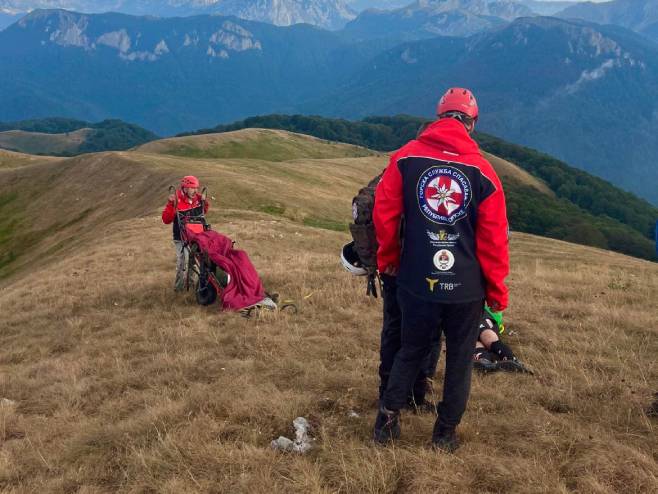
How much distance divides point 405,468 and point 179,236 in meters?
9.24

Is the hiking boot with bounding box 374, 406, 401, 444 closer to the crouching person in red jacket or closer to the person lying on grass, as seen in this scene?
the person lying on grass

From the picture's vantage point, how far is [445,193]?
4082mm

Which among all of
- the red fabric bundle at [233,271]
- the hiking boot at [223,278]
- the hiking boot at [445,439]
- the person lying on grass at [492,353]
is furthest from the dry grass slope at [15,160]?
the hiking boot at [445,439]

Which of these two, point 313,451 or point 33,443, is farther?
point 33,443

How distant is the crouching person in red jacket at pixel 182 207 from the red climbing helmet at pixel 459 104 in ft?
28.1

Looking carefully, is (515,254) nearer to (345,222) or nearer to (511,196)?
(345,222)

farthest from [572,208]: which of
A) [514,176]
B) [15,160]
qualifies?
[15,160]

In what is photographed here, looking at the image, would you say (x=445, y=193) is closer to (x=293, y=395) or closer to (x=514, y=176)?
(x=293, y=395)

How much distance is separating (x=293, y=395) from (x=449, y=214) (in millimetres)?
3121

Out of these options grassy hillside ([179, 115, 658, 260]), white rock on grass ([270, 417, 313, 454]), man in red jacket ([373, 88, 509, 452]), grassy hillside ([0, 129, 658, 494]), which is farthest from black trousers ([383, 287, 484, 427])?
grassy hillside ([179, 115, 658, 260])

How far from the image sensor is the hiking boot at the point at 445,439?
4.64 metres

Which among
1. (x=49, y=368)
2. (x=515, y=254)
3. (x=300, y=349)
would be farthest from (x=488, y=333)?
(x=515, y=254)

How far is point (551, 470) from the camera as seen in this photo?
4285 millimetres

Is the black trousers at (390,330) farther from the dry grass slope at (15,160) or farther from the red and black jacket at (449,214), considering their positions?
the dry grass slope at (15,160)
